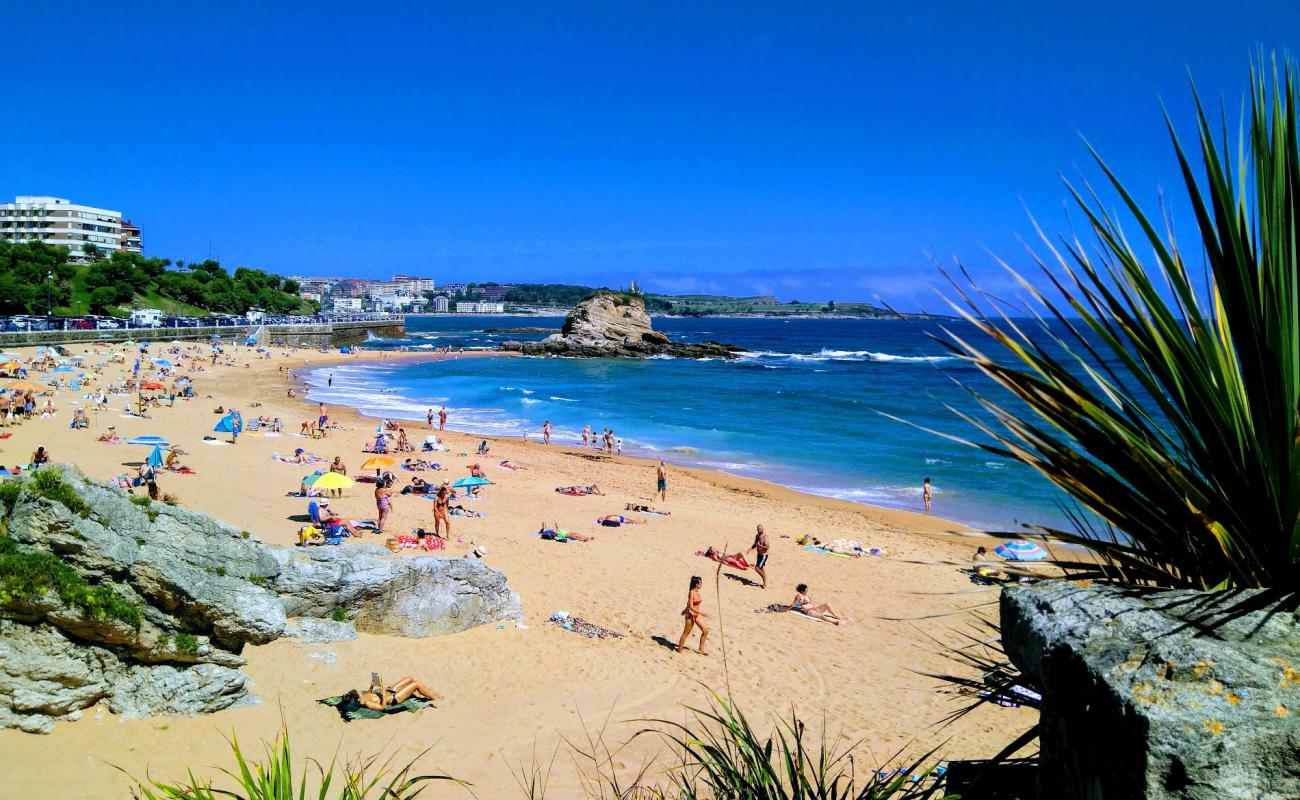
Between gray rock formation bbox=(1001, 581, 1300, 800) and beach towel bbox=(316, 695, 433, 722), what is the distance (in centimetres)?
710

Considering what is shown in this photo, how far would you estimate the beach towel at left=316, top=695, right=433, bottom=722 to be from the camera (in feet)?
24.9

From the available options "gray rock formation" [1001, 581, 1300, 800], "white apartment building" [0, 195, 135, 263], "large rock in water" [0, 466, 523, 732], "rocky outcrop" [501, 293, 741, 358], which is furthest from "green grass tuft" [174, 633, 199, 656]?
"white apartment building" [0, 195, 135, 263]

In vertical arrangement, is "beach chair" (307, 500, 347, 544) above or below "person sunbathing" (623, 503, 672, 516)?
above

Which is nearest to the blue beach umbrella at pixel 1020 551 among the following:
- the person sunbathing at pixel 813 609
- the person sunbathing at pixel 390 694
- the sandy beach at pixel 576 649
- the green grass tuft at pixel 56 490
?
the sandy beach at pixel 576 649

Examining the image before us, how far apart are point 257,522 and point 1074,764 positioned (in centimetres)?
1551

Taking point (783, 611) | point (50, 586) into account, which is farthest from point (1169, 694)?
point (783, 611)

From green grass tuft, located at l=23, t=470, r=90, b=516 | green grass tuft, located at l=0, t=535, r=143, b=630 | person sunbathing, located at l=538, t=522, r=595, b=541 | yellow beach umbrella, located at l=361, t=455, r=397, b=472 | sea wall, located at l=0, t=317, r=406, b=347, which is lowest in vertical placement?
person sunbathing, located at l=538, t=522, r=595, b=541

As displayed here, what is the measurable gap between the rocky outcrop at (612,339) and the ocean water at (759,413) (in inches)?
277

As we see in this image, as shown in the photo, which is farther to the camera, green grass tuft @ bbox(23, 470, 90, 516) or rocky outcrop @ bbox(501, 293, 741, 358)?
rocky outcrop @ bbox(501, 293, 741, 358)

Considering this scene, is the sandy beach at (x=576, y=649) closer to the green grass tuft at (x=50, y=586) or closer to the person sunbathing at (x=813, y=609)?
the person sunbathing at (x=813, y=609)

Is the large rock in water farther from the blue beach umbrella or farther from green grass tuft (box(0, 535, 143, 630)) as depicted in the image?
the blue beach umbrella

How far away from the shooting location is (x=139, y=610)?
657 centimetres

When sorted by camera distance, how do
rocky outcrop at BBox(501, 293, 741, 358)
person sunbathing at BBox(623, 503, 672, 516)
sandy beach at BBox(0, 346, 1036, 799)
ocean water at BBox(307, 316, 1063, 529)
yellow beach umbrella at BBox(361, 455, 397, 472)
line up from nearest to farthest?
sandy beach at BBox(0, 346, 1036, 799) → person sunbathing at BBox(623, 503, 672, 516) → yellow beach umbrella at BBox(361, 455, 397, 472) → ocean water at BBox(307, 316, 1063, 529) → rocky outcrop at BBox(501, 293, 741, 358)

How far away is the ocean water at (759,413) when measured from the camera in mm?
25234
